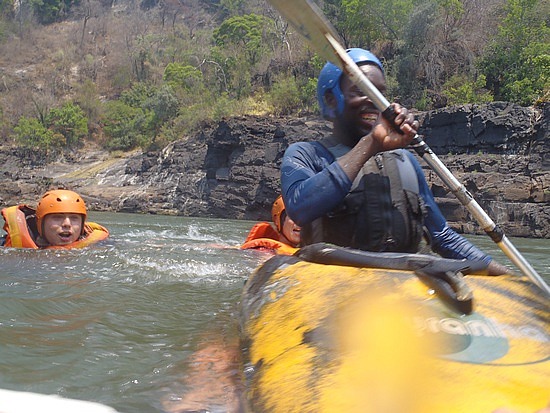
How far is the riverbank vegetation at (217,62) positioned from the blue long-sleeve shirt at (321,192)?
1460 centimetres

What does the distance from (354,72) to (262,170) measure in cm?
1667

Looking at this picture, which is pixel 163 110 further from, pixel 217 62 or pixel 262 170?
pixel 262 170

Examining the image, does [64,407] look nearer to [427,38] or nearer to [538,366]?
[538,366]

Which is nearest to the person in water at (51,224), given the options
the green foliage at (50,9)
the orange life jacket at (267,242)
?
the orange life jacket at (267,242)

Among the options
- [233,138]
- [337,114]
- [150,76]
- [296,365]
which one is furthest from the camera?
[150,76]

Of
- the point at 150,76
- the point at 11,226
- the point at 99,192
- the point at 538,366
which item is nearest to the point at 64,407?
the point at 538,366

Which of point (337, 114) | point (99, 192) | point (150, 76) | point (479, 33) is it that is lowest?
point (99, 192)

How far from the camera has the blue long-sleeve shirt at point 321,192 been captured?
75.0 inches

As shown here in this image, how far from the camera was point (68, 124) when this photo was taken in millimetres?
31703

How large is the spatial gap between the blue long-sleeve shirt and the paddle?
0.10 m

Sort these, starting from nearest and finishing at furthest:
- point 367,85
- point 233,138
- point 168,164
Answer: point 367,85 < point 233,138 < point 168,164

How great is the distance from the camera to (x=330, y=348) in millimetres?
1298

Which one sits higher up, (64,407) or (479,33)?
(479,33)

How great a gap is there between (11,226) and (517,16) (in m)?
18.2
